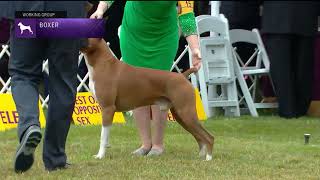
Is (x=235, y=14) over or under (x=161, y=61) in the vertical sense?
over

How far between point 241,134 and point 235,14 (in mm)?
4160

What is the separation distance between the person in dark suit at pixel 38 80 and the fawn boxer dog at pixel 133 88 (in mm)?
795

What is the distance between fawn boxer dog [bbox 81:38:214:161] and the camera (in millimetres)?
4492

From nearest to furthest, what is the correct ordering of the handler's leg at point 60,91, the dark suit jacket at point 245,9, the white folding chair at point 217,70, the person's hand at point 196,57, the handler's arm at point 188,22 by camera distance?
1. the dark suit jacket at point 245,9
2. the handler's leg at point 60,91
3. the person's hand at point 196,57
4. the handler's arm at point 188,22
5. the white folding chair at point 217,70

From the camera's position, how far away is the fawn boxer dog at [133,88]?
449cm

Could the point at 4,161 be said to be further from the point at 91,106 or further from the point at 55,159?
the point at 91,106

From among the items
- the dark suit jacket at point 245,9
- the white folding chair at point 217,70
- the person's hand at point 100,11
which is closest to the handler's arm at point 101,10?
the person's hand at point 100,11

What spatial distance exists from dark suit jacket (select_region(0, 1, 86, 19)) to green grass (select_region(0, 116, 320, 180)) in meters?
0.89

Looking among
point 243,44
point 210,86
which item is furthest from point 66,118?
point 243,44

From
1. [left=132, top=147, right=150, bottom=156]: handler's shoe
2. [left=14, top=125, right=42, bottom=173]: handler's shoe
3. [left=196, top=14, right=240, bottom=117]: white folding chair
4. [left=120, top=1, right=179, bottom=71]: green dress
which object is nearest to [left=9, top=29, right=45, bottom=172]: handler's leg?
[left=14, top=125, right=42, bottom=173]: handler's shoe

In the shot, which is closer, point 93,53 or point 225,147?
point 93,53

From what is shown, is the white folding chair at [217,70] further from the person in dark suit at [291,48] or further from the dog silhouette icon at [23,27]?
the dog silhouette icon at [23,27]

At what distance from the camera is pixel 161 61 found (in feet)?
15.5

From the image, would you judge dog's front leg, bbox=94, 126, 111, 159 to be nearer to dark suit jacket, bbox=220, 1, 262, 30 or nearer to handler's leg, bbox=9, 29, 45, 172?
handler's leg, bbox=9, 29, 45, 172
